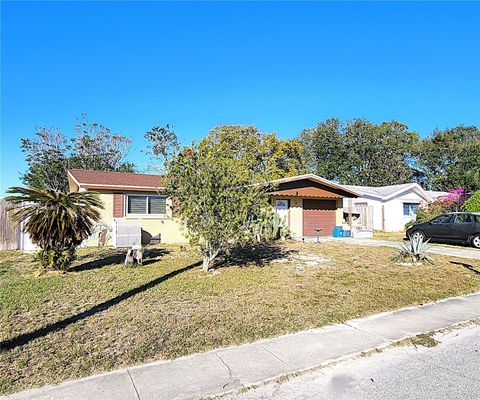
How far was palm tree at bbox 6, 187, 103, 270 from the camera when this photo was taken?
7754mm

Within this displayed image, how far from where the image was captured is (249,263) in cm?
961

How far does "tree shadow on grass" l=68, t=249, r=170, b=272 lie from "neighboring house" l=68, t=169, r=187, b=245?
7.73 ft

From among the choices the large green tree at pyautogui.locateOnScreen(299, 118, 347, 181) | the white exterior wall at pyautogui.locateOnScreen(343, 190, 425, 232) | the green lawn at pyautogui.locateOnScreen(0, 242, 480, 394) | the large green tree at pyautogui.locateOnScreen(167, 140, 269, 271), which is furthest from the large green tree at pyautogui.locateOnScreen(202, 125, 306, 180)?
the large green tree at pyautogui.locateOnScreen(167, 140, 269, 271)

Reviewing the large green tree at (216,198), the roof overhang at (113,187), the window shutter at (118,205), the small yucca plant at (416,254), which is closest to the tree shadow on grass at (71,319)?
the large green tree at (216,198)

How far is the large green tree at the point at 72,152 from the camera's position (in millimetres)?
28859

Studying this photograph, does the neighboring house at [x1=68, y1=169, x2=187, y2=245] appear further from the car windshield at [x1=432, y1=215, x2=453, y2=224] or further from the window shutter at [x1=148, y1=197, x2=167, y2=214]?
the car windshield at [x1=432, y1=215, x2=453, y2=224]

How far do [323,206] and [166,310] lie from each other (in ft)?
49.5

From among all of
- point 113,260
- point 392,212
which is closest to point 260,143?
point 392,212

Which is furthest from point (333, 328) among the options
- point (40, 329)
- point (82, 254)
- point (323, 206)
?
point (323, 206)

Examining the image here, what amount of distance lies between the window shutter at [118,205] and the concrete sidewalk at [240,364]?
11.7 metres

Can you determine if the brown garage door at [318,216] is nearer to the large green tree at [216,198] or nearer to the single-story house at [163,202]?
the single-story house at [163,202]

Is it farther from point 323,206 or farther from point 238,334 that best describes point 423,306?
point 323,206

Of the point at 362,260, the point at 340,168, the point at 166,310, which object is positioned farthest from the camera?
the point at 340,168

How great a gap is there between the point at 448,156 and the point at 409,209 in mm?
20785
